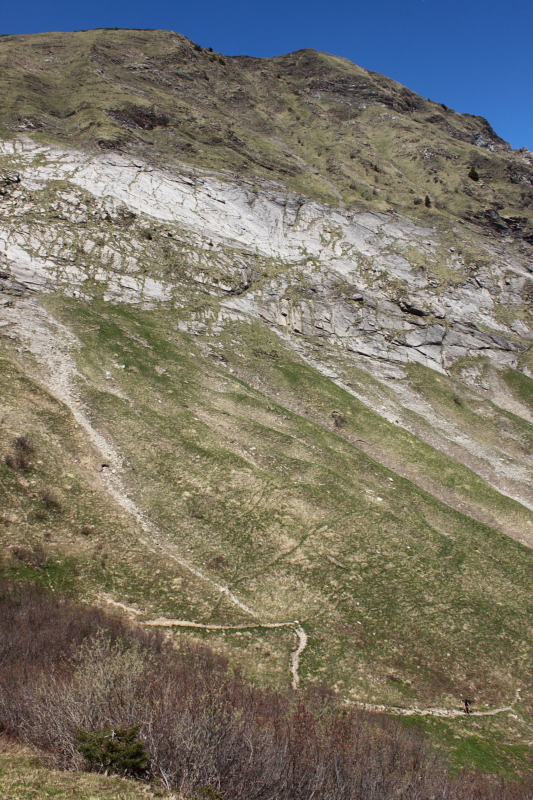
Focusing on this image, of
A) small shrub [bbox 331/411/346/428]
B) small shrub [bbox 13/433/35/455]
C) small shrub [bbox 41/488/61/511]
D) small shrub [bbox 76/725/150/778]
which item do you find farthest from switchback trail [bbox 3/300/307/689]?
Result: small shrub [bbox 331/411/346/428]

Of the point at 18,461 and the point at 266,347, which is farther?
the point at 266,347

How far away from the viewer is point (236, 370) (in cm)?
5225

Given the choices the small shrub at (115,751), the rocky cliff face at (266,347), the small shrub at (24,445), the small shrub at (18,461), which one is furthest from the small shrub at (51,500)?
the small shrub at (115,751)

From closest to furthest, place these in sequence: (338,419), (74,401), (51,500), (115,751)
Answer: (115,751), (51,500), (74,401), (338,419)

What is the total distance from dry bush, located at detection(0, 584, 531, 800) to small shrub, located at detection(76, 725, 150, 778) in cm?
45

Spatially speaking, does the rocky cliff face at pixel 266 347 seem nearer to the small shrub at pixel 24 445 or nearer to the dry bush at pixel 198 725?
the small shrub at pixel 24 445

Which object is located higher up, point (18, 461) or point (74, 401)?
point (74, 401)

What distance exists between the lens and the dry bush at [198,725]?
12.7 m

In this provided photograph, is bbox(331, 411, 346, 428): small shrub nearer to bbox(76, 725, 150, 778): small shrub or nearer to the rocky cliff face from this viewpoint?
the rocky cliff face

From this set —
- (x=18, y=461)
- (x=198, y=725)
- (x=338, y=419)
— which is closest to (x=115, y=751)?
(x=198, y=725)

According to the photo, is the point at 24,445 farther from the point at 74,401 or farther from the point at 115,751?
the point at 115,751

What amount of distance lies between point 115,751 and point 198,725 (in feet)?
8.42

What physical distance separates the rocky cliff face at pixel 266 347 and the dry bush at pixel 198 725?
4.73 metres

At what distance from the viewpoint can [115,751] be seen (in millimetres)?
12086
